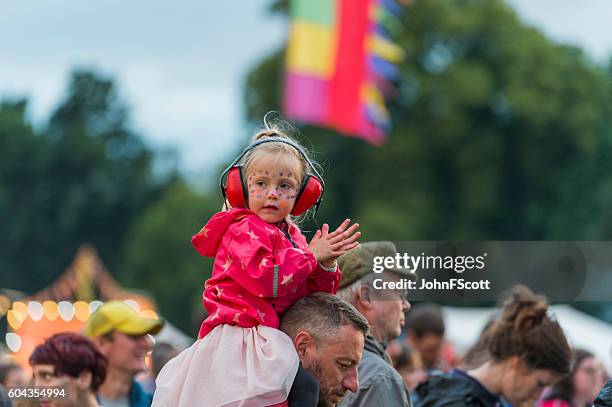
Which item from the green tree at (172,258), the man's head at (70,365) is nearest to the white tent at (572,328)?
the man's head at (70,365)

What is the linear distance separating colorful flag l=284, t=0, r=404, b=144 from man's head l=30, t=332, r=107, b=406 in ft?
102

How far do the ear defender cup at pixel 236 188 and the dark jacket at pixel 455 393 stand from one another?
72.1 inches

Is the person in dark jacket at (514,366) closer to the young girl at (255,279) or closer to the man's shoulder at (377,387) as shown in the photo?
the man's shoulder at (377,387)

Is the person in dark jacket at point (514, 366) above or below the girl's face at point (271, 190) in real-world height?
below

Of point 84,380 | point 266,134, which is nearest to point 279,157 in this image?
point 266,134

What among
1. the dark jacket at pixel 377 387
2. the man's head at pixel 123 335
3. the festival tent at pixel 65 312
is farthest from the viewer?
the festival tent at pixel 65 312

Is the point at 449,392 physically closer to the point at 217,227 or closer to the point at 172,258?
the point at 217,227

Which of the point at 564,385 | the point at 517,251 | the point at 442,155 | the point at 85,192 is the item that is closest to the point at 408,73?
the point at 442,155

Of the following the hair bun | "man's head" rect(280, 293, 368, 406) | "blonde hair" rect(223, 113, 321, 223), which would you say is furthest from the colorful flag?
"man's head" rect(280, 293, 368, 406)

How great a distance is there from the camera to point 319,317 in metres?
4.91

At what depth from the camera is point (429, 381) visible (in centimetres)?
662

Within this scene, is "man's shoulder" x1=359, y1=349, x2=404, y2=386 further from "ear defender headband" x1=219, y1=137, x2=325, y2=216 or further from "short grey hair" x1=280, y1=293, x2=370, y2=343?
"ear defender headband" x1=219, y1=137, x2=325, y2=216

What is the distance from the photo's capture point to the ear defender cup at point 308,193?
5.02 meters

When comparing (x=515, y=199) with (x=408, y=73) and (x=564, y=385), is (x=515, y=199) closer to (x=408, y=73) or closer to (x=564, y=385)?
(x=408, y=73)
